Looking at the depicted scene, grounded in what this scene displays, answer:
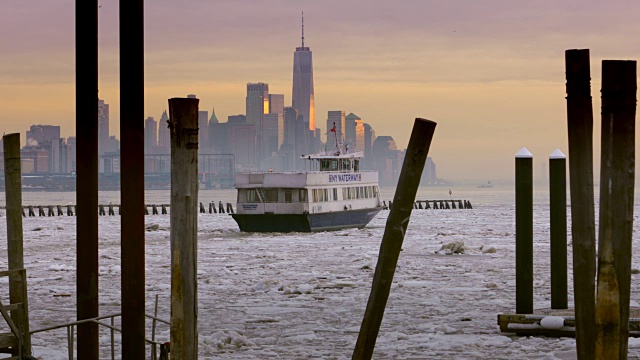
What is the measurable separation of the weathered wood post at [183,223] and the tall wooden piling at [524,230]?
7067 millimetres

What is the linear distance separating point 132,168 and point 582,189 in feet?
15.1

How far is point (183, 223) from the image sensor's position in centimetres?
945

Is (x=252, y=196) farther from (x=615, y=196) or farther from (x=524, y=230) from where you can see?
(x=615, y=196)

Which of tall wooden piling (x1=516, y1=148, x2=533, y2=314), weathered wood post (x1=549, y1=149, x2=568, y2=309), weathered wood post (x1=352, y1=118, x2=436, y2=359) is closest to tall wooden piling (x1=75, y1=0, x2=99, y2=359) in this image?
weathered wood post (x1=352, y1=118, x2=436, y2=359)

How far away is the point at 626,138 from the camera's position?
31.5ft

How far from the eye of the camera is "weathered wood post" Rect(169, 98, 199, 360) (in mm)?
9438

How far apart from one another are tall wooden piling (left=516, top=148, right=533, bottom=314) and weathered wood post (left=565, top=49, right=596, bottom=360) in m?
4.83

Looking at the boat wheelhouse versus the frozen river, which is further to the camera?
the boat wheelhouse

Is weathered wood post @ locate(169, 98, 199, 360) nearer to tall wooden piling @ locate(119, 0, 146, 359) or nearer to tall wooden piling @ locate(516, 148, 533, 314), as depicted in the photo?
tall wooden piling @ locate(119, 0, 146, 359)

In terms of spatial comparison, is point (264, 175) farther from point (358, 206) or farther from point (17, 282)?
point (17, 282)

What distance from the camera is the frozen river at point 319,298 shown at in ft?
45.9

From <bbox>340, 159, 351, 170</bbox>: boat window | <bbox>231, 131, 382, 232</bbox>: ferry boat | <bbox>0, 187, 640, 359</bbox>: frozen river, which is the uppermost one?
<bbox>340, 159, 351, 170</bbox>: boat window

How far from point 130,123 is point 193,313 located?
77.1 inches

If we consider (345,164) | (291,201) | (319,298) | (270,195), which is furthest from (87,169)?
(345,164)
